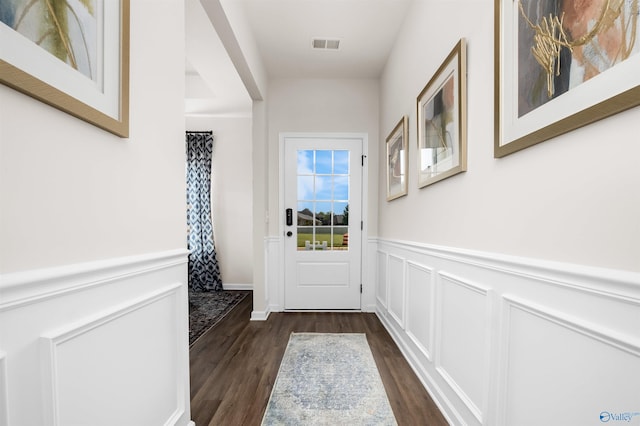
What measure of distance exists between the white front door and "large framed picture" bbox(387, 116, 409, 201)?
63cm

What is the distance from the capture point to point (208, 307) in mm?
3596

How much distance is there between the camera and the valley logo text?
0.68m

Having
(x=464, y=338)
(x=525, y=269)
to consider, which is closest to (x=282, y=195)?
(x=464, y=338)

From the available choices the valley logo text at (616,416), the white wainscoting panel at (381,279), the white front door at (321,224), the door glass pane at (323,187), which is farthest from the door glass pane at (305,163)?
the valley logo text at (616,416)

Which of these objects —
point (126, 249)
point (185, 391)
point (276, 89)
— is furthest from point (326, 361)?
point (276, 89)

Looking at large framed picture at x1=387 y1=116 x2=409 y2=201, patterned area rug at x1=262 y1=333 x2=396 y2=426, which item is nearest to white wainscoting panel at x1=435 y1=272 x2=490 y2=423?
patterned area rug at x1=262 y1=333 x2=396 y2=426

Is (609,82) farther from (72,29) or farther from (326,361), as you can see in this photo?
(326,361)

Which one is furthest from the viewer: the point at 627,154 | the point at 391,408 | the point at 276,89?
the point at 276,89

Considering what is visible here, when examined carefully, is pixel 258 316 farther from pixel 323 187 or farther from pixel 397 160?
pixel 397 160

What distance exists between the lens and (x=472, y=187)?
4.45ft

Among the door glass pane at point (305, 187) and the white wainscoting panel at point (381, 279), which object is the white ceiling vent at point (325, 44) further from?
the white wainscoting panel at point (381, 279)

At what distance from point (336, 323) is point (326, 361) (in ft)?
2.88

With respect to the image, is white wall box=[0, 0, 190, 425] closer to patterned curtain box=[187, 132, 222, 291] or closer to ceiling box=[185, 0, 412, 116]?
ceiling box=[185, 0, 412, 116]

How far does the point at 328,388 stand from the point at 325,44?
2873 millimetres
